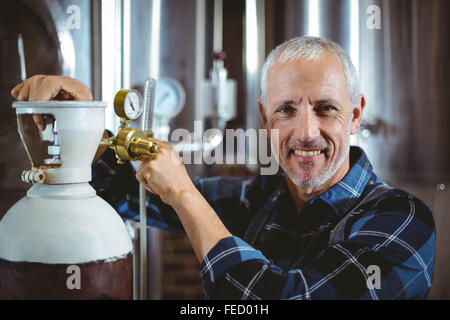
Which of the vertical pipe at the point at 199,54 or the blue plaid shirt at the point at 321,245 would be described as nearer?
the blue plaid shirt at the point at 321,245

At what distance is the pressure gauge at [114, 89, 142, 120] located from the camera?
48 cm

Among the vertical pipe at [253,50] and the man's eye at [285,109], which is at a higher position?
the vertical pipe at [253,50]

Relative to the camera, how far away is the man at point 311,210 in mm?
489

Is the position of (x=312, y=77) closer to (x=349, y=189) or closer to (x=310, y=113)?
(x=310, y=113)

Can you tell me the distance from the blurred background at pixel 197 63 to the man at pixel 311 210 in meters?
0.07

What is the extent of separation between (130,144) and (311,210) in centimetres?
29

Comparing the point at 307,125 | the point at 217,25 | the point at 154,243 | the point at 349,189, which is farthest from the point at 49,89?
the point at 217,25

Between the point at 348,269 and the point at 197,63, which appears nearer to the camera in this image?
the point at 348,269

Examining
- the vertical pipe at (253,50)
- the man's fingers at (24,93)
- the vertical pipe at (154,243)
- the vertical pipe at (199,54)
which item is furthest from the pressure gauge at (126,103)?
the vertical pipe at (199,54)

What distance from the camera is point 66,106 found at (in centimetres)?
43

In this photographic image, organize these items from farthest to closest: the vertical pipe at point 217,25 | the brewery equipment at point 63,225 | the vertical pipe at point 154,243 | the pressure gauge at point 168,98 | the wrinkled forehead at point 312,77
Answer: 1. the vertical pipe at point 217,25
2. the pressure gauge at point 168,98
3. the vertical pipe at point 154,243
4. the wrinkled forehead at point 312,77
5. the brewery equipment at point 63,225

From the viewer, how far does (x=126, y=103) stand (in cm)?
48

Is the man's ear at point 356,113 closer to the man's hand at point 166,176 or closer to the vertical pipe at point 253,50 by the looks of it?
the man's hand at point 166,176
